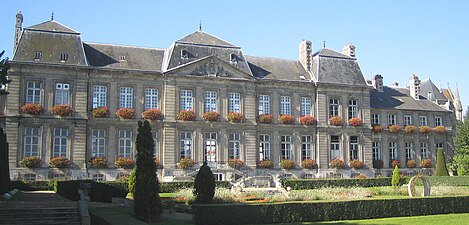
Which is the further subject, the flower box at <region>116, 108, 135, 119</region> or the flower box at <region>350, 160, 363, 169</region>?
the flower box at <region>350, 160, 363, 169</region>

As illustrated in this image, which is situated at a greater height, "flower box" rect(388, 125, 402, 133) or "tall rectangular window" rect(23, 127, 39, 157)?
"flower box" rect(388, 125, 402, 133)

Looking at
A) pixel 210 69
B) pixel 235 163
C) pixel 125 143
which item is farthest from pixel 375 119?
pixel 125 143

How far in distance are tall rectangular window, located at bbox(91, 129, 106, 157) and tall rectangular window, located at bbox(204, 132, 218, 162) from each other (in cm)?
646

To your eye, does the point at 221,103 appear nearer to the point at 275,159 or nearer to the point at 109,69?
the point at 275,159

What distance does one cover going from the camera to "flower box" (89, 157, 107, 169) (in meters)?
30.9

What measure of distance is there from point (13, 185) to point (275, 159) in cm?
1652

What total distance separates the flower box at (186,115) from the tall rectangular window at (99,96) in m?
4.83

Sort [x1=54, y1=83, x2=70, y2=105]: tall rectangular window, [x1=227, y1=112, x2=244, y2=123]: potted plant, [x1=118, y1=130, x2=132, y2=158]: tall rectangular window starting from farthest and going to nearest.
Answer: [x1=227, y1=112, x2=244, y2=123]: potted plant
[x1=118, y1=130, x2=132, y2=158]: tall rectangular window
[x1=54, y1=83, x2=70, y2=105]: tall rectangular window

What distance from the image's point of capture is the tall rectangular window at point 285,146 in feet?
116

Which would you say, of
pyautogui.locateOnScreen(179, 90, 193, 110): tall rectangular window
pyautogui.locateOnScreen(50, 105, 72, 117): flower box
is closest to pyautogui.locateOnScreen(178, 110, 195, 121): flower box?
pyautogui.locateOnScreen(179, 90, 193, 110): tall rectangular window

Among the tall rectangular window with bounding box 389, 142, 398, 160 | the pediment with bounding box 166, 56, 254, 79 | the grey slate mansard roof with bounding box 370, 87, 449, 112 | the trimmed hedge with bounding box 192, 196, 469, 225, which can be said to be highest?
the pediment with bounding box 166, 56, 254, 79

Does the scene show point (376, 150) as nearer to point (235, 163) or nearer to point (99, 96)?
point (235, 163)

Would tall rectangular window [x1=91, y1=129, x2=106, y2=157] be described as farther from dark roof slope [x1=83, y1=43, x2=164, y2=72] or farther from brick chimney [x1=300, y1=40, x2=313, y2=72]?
brick chimney [x1=300, y1=40, x2=313, y2=72]

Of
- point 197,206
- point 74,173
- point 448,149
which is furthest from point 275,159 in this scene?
point 197,206
